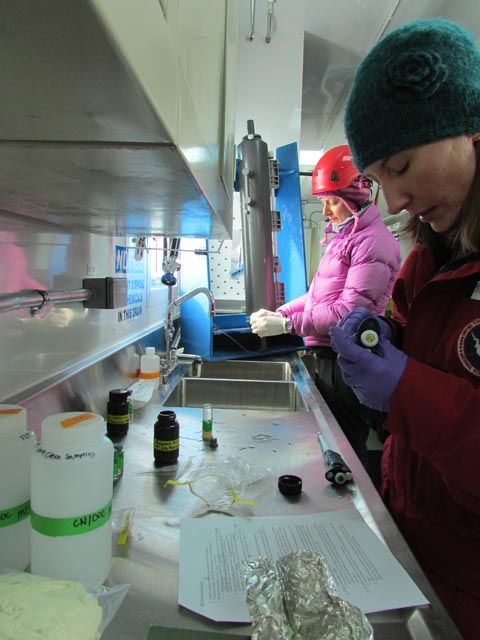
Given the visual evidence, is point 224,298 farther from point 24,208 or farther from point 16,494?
point 16,494

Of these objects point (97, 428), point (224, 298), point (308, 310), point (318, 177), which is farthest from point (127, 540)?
Answer: point (224, 298)

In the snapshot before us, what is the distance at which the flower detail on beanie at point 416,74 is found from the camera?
2.08 feet

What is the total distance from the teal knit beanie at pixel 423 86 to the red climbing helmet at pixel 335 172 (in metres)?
1.11

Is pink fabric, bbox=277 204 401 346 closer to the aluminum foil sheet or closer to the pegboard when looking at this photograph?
the pegboard

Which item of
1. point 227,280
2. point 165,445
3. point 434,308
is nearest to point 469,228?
point 434,308

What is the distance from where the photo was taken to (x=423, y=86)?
642mm

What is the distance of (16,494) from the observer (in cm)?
56

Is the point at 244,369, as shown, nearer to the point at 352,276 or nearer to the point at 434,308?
the point at 352,276

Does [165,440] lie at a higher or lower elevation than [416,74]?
lower

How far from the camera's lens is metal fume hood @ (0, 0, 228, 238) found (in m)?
0.23

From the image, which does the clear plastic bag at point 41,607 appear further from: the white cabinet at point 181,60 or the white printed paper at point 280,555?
the white cabinet at point 181,60

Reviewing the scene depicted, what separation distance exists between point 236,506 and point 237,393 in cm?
93

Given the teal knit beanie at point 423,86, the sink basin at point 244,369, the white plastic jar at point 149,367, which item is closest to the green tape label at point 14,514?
the teal knit beanie at point 423,86

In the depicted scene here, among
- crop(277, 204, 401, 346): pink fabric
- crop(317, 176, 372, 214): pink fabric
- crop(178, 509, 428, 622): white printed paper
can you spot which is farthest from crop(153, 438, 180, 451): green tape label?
crop(317, 176, 372, 214): pink fabric
